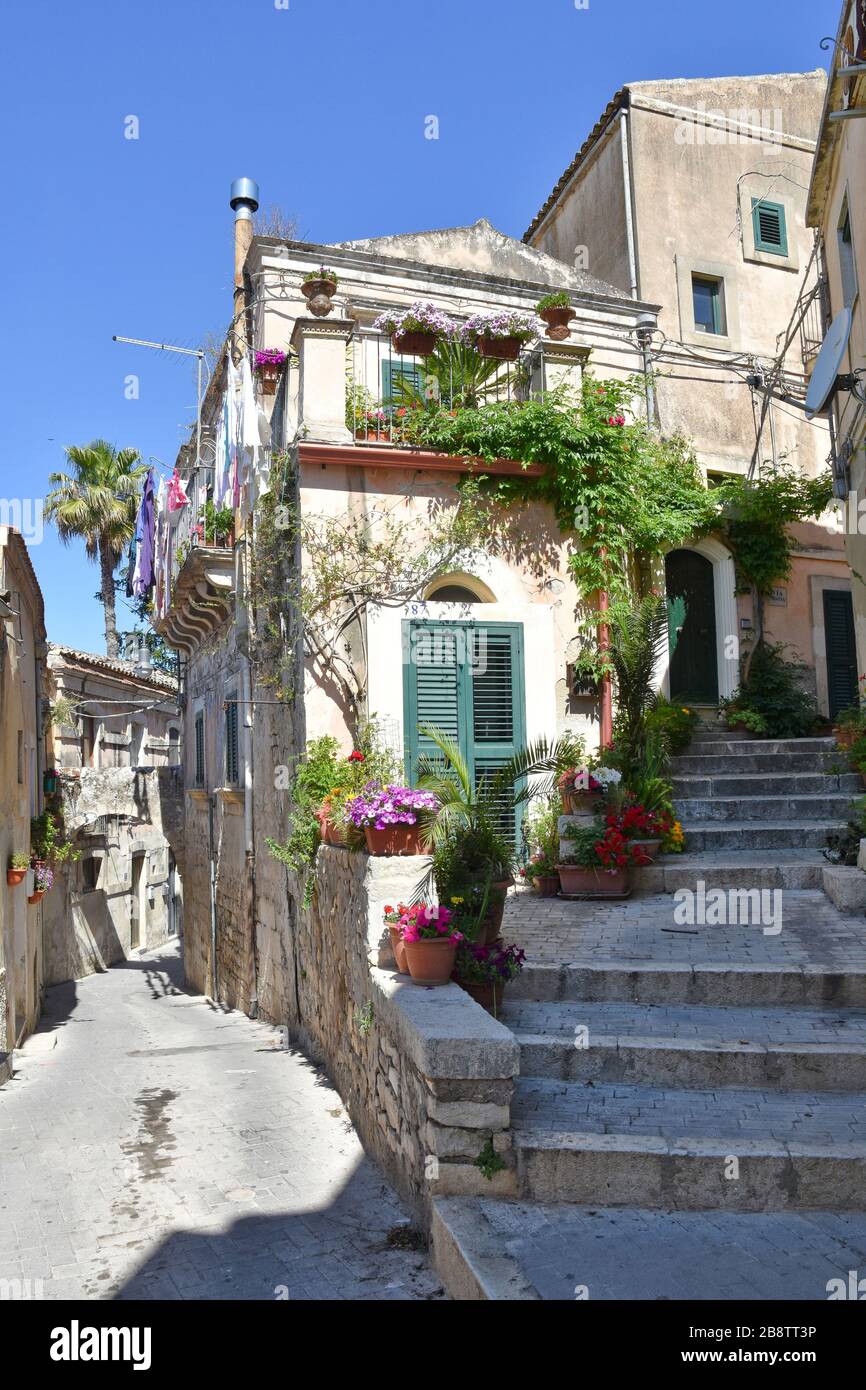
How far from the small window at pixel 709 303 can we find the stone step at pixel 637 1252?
41.7 feet

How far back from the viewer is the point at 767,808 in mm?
9117

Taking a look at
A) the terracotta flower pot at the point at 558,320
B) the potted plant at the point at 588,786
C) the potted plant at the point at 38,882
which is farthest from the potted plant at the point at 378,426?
the potted plant at the point at 38,882

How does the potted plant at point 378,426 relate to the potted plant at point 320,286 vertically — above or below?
below

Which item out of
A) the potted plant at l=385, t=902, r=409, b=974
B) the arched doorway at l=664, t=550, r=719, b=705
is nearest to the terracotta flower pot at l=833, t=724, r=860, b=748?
the arched doorway at l=664, t=550, r=719, b=705

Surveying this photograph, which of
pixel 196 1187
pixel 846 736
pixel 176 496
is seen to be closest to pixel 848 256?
pixel 846 736

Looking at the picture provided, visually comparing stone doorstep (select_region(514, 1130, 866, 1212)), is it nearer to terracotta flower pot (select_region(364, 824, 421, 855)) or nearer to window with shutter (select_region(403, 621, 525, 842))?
terracotta flower pot (select_region(364, 824, 421, 855))

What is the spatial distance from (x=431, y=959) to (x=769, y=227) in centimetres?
1345

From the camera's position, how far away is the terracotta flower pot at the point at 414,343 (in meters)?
9.80

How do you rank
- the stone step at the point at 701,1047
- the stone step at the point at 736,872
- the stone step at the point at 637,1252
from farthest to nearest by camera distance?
the stone step at the point at 736,872 → the stone step at the point at 701,1047 → the stone step at the point at 637,1252

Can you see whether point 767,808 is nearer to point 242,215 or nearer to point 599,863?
point 599,863

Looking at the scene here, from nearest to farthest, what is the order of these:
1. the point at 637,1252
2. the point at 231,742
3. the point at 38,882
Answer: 1. the point at 637,1252
2. the point at 231,742
3. the point at 38,882

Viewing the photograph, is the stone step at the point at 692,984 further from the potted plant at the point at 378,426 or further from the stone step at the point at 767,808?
the potted plant at the point at 378,426

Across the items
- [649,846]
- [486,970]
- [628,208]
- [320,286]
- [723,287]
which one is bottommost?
[486,970]

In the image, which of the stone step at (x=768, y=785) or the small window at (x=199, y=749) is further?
the small window at (x=199, y=749)
